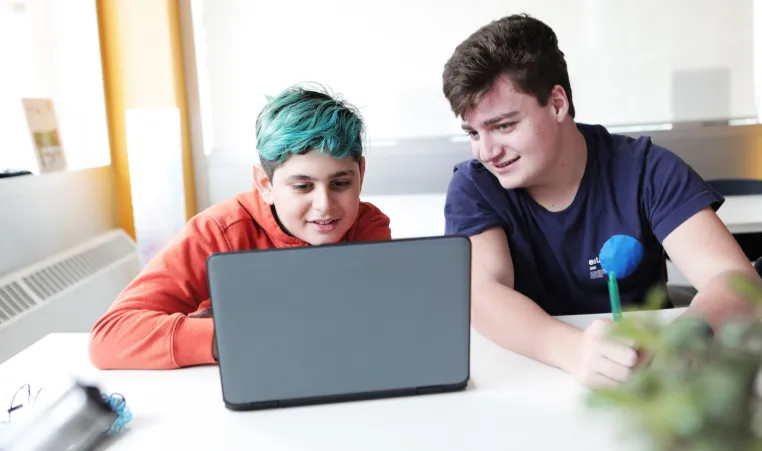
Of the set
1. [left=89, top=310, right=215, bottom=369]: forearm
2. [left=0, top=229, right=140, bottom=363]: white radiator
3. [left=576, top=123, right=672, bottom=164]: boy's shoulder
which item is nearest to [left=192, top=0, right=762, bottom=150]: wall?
[left=0, top=229, right=140, bottom=363]: white radiator

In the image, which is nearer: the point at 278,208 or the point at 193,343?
the point at 193,343

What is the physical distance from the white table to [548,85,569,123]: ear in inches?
24.6

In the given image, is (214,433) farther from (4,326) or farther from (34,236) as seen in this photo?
(34,236)

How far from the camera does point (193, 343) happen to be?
42.9 inches

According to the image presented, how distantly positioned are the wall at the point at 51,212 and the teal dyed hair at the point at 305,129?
1307 millimetres

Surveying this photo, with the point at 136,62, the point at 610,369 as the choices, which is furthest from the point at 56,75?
the point at 610,369

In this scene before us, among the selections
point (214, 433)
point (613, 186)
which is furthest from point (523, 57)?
point (214, 433)

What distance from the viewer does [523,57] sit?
1459 mm

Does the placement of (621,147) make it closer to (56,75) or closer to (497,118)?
(497,118)

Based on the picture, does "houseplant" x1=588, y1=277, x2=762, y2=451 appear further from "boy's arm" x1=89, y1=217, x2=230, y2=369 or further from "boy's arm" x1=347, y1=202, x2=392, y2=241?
"boy's arm" x1=347, y1=202, x2=392, y2=241

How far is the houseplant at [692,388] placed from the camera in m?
0.30

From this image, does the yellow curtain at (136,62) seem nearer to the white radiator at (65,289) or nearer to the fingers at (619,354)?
the white radiator at (65,289)

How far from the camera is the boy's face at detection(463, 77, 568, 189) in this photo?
4.74 feet

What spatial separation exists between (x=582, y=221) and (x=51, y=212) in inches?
76.1
